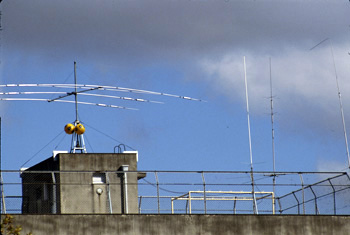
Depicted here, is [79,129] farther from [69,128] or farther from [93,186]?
[93,186]

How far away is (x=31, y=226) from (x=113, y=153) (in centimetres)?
1011

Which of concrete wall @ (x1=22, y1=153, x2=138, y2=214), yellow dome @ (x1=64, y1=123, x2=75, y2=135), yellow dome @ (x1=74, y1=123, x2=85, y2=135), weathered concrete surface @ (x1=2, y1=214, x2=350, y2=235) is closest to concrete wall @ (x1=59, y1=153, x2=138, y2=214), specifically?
concrete wall @ (x1=22, y1=153, x2=138, y2=214)

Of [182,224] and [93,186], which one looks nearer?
[182,224]

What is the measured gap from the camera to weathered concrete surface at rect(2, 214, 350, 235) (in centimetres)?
3941

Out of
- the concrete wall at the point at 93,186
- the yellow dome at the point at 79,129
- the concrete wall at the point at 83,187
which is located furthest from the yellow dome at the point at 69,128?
the concrete wall at the point at 93,186

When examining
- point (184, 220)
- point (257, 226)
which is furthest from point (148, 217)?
point (257, 226)

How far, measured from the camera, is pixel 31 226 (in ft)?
128

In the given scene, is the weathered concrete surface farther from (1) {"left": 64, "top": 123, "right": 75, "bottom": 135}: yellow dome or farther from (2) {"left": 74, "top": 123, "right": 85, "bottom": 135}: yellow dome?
(1) {"left": 64, "top": 123, "right": 75, "bottom": 135}: yellow dome

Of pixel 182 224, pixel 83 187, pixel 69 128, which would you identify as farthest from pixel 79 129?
pixel 182 224

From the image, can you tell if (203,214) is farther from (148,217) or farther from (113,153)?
(113,153)

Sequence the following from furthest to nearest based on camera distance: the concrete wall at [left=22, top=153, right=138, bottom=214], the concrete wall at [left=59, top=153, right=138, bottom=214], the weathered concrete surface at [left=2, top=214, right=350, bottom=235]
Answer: the concrete wall at [left=22, top=153, right=138, bottom=214] < the concrete wall at [left=59, top=153, right=138, bottom=214] < the weathered concrete surface at [left=2, top=214, right=350, bottom=235]

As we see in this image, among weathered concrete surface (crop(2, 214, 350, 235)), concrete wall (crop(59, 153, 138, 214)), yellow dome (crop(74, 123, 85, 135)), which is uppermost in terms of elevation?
yellow dome (crop(74, 123, 85, 135))

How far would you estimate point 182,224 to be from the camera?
4109 centimetres

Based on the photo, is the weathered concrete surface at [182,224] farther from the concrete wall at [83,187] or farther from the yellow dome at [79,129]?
the yellow dome at [79,129]
